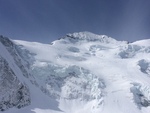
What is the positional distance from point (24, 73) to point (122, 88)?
30276 mm

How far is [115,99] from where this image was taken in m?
66.1

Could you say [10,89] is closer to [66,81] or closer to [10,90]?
[10,90]

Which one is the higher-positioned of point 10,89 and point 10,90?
point 10,89

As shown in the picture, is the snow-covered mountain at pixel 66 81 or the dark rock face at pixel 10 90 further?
the snow-covered mountain at pixel 66 81

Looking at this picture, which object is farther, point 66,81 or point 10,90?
point 66,81

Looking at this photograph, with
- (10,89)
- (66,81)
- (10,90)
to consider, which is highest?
(66,81)

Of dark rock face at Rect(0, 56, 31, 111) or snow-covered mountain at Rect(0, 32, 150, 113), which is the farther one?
snow-covered mountain at Rect(0, 32, 150, 113)

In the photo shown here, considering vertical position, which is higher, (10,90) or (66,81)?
(66,81)

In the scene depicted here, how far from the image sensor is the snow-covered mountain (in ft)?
189

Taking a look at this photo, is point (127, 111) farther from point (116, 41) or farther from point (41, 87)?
point (116, 41)

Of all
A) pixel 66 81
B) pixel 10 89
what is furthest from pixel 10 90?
pixel 66 81

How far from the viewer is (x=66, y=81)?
242ft

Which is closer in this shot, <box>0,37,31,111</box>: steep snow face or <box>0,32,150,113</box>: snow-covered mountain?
<box>0,37,31,111</box>: steep snow face

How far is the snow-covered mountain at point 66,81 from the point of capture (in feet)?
189
